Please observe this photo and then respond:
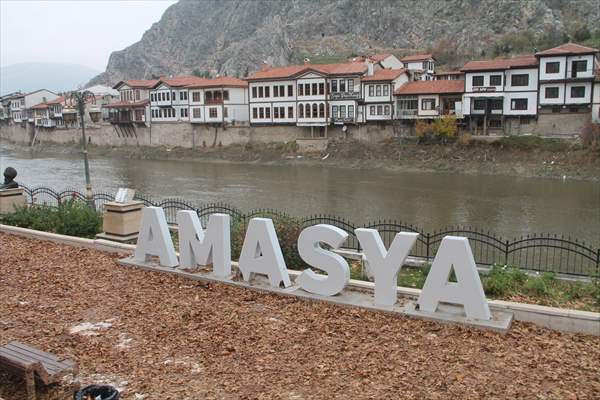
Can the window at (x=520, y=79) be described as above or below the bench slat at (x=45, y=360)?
above

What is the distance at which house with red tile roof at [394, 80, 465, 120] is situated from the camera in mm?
53675

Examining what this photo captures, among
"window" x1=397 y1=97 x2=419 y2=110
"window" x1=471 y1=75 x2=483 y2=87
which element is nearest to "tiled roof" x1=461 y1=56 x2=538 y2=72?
"window" x1=471 y1=75 x2=483 y2=87

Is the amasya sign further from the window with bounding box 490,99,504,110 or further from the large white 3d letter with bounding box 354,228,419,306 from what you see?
the window with bounding box 490,99,504,110

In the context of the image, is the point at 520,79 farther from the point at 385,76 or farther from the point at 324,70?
the point at 324,70

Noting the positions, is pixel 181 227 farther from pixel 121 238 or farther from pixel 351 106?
pixel 351 106

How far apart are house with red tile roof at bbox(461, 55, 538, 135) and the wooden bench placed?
164 ft

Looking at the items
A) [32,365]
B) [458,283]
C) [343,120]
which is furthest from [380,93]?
[32,365]

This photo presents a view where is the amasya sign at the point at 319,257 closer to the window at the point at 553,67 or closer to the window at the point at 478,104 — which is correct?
the window at the point at 553,67

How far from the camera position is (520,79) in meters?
50.2

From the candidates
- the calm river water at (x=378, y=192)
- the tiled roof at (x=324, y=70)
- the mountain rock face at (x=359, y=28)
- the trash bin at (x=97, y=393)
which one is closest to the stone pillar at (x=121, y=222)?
A: the trash bin at (x=97, y=393)

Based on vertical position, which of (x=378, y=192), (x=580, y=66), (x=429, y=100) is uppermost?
(x=580, y=66)

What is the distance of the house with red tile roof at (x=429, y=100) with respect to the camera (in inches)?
2113

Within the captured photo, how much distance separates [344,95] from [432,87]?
9110 millimetres

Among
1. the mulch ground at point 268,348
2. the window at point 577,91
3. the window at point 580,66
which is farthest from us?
the window at point 577,91
